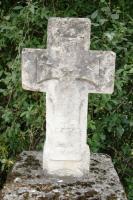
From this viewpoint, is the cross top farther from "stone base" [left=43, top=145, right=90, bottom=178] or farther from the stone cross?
"stone base" [left=43, top=145, right=90, bottom=178]

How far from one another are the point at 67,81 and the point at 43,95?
1114 millimetres

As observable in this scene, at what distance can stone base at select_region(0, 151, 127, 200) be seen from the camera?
2.88 m

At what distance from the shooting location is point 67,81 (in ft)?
9.96

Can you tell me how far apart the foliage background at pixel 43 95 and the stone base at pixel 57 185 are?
73 cm

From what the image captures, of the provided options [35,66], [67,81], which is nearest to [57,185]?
[67,81]

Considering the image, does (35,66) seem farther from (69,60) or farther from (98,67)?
(98,67)

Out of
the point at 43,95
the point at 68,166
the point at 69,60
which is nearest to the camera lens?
the point at 69,60

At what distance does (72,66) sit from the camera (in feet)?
9.83

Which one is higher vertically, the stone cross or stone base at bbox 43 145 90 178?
the stone cross

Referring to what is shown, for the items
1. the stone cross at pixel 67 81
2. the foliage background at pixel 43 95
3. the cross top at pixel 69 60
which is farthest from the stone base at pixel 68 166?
the foliage background at pixel 43 95

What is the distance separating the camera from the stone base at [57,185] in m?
2.88

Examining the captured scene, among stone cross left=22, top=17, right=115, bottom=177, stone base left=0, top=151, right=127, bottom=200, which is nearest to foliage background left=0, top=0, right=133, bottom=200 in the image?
stone base left=0, top=151, right=127, bottom=200

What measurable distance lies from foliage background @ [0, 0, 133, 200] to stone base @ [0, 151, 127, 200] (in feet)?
2.41

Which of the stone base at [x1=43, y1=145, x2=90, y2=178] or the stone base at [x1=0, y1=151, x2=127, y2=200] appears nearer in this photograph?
the stone base at [x1=0, y1=151, x2=127, y2=200]
